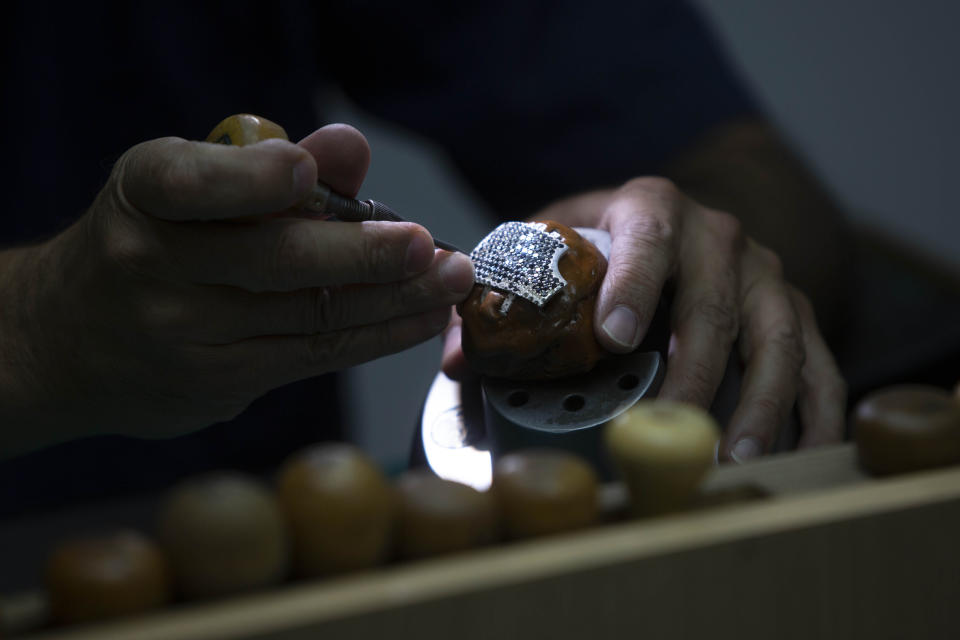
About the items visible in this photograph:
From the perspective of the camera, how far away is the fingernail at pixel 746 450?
0.65 meters

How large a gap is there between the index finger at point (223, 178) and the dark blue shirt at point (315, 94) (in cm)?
67

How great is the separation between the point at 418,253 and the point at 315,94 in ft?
2.49

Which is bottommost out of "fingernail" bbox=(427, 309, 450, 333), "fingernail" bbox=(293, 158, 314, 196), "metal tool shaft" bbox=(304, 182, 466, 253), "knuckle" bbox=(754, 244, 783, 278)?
"knuckle" bbox=(754, 244, 783, 278)

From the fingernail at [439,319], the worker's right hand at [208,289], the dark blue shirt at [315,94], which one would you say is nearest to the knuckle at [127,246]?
the worker's right hand at [208,289]

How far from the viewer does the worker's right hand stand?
583 millimetres

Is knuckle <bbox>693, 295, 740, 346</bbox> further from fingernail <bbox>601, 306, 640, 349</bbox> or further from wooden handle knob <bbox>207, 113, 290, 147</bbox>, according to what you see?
wooden handle knob <bbox>207, 113, 290, 147</bbox>

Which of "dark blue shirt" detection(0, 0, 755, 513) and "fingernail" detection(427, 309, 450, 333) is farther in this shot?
"dark blue shirt" detection(0, 0, 755, 513)

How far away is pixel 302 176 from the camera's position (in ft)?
1.90

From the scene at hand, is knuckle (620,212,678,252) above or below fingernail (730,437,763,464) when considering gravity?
above

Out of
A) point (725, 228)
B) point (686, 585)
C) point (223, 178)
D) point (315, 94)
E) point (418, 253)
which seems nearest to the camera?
point (686, 585)

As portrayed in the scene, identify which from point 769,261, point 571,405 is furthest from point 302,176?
point 769,261

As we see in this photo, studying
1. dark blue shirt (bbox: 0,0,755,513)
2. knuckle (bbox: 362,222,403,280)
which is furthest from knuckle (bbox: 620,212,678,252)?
dark blue shirt (bbox: 0,0,755,513)

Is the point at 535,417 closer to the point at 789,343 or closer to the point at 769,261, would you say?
the point at 789,343

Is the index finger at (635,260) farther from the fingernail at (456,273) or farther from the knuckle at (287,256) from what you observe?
the knuckle at (287,256)
